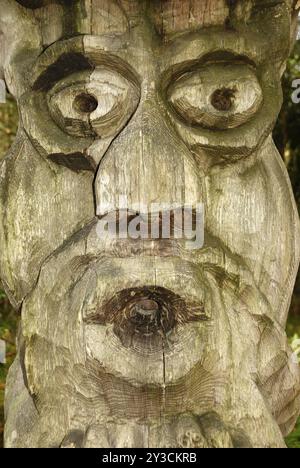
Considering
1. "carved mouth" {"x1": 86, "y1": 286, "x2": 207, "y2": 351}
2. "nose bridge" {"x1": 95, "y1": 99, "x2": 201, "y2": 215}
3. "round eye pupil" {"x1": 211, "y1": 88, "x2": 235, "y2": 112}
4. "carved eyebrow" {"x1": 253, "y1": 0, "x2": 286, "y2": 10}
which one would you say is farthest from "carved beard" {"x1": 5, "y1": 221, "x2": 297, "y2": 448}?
"carved eyebrow" {"x1": 253, "y1": 0, "x2": 286, "y2": 10}

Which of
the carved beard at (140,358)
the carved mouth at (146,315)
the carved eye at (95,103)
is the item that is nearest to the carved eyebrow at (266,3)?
the carved eye at (95,103)

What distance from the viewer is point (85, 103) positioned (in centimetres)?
194

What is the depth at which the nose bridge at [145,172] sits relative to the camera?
1.79 meters

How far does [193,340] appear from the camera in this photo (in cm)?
171

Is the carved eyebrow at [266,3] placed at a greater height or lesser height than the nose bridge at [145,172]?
greater

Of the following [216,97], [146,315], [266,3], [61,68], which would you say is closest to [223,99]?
[216,97]

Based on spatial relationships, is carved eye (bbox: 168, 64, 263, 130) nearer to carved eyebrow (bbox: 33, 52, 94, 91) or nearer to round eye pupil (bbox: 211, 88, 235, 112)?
round eye pupil (bbox: 211, 88, 235, 112)

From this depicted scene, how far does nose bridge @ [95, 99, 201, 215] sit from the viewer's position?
1791 millimetres

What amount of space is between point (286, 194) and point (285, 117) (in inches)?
108

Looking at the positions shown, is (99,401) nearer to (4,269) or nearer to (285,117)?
(4,269)

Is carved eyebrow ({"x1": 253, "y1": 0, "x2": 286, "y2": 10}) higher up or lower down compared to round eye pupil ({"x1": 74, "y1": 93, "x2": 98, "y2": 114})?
higher up

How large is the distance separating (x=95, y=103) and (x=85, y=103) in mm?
29

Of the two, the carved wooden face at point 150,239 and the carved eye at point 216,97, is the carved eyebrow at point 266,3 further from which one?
the carved eye at point 216,97

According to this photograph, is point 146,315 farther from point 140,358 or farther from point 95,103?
point 95,103
